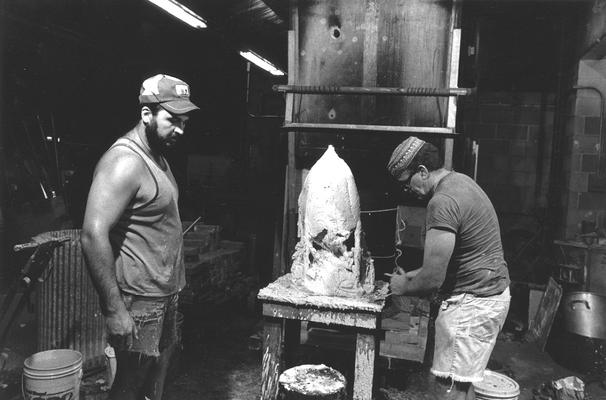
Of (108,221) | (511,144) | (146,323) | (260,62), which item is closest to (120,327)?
(146,323)

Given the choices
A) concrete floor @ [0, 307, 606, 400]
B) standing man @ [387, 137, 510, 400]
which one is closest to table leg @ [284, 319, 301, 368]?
concrete floor @ [0, 307, 606, 400]

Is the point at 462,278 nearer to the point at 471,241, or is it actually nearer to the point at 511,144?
the point at 471,241

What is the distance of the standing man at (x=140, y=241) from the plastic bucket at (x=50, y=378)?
35.4 inches

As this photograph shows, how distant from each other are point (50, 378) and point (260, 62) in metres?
8.12

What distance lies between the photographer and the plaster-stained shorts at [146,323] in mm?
2760

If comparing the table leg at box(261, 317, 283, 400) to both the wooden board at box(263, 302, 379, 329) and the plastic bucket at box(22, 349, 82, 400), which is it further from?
the plastic bucket at box(22, 349, 82, 400)

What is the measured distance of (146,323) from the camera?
282 cm

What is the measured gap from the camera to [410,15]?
484 centimetres

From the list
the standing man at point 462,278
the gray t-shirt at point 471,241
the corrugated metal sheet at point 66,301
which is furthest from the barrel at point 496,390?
the corrugated metal sheet at point 66,301

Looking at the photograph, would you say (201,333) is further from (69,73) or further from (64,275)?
(69,73)

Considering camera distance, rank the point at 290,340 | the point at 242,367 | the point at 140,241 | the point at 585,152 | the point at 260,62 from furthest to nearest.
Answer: the point at 260,62 → the point at 585,152 → the point at 242,367 → the point at 290,340 → the point at 140,241

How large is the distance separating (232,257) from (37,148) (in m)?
3.67

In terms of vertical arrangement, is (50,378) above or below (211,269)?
below

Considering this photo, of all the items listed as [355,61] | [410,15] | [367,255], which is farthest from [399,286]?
[410,15]
